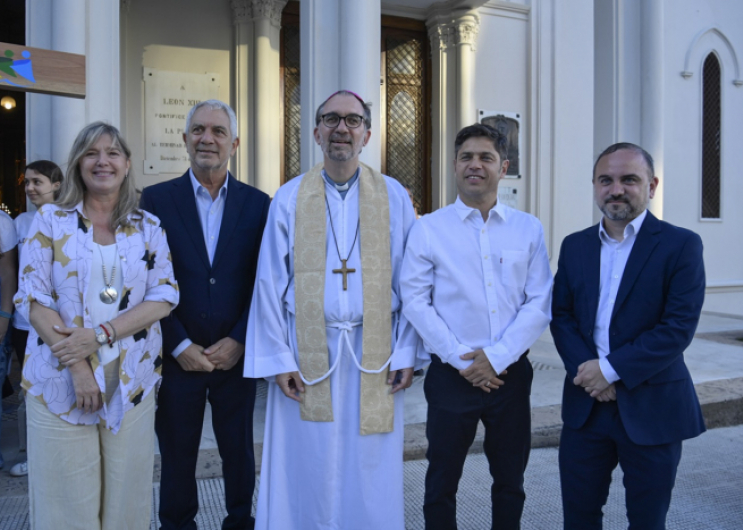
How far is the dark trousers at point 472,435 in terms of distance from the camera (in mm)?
2754

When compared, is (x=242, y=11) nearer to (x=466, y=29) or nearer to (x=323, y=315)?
(x=466, y=29)

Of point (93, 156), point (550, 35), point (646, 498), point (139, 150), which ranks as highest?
point (550, 35)

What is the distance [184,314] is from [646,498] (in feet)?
7.04

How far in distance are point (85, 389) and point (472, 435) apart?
163 cm

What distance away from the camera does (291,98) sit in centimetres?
803

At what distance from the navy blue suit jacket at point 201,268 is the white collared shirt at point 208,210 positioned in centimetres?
3

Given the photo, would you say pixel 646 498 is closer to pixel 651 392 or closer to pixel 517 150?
pixel 651 392

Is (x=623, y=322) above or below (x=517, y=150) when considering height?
below

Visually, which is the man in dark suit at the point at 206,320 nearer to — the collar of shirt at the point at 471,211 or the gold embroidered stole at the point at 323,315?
the gold embroidered stole at the point at 323,315

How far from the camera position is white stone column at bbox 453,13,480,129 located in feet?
26.0

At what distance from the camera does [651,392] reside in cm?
253

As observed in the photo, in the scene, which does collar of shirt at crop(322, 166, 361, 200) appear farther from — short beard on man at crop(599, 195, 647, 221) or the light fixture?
the light fixture

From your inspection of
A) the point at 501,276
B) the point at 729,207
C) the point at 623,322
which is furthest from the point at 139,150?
the point at 729,207

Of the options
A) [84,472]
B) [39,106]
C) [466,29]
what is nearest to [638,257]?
[84,472]
